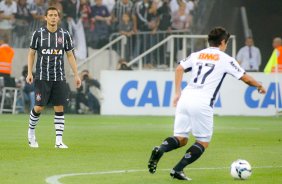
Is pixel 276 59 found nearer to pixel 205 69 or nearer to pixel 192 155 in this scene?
pixel 205 69

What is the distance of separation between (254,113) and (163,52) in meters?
3.93

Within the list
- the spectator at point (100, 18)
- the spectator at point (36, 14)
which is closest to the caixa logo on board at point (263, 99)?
the spectator at point (100, 18)

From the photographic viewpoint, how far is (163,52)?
1230 inches

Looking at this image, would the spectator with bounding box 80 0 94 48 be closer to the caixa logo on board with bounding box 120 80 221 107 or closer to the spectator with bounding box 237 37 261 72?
the caixa logo on board with bounding box 120 80 221 107

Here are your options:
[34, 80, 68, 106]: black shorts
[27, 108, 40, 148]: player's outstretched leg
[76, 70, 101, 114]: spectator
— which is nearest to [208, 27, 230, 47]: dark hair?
[34, 80, 68, 106]: black shorts

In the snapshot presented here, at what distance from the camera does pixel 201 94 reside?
37.7 ft

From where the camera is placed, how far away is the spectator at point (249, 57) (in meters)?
31.2

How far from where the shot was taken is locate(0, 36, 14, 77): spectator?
29.3 m

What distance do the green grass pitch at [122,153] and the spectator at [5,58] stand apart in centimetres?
481

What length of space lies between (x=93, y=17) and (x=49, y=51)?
15.3 metres

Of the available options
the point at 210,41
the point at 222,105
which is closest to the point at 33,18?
the point at 222,105

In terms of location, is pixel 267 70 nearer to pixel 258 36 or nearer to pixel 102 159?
pixel 258 36

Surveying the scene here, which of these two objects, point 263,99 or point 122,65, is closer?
point 263,99

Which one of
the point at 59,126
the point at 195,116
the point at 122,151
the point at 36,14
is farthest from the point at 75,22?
the point at 195,116
